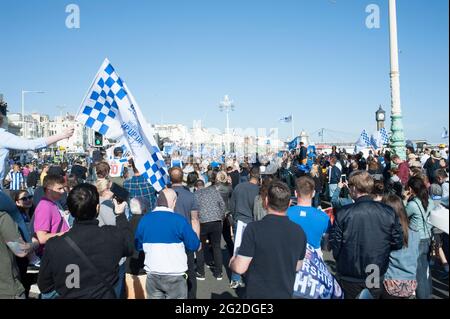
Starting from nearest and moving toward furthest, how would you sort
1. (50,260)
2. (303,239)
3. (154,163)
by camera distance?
1. (50,260)
2. (303,239)
3. (154,163)

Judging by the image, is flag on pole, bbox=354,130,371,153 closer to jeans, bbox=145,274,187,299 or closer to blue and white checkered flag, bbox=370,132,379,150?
blue and white checkered flag, bbox=370,132,379,150

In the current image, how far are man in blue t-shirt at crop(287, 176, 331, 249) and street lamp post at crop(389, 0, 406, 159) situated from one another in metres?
9.30

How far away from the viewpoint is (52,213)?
406 centimetres

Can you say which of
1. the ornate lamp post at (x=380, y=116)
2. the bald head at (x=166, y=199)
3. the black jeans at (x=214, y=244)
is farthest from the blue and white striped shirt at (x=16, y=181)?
the ornate lamp post at (x=380, y=116)

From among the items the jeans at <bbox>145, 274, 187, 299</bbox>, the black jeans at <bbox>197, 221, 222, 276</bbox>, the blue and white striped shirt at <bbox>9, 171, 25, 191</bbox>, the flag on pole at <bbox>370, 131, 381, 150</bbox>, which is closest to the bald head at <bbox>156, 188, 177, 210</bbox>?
the jeans at <bbox>145, 274, 187, 299</bbox>

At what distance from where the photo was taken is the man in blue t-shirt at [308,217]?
13.3 ft

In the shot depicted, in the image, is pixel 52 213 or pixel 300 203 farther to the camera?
pixel 300 203

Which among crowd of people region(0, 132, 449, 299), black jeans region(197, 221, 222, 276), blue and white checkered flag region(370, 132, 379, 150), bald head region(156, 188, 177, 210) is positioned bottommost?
black jeans region(197, 221, 222, 276)

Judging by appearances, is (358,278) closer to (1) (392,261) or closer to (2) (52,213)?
(1) (392,261)

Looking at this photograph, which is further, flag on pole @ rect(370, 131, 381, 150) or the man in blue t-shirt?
flag on pole @ rect(370, 131, 381, 150)

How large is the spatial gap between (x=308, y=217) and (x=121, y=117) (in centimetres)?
262

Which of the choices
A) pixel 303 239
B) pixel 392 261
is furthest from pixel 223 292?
pixel 303 239

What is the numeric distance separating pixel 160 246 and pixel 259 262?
4.17 ft

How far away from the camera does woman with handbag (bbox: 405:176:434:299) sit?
4340 millimetres
